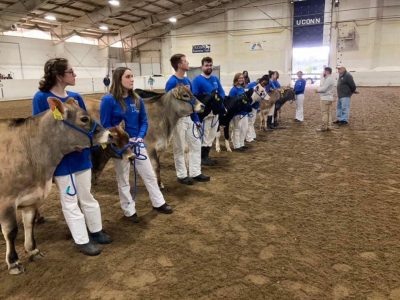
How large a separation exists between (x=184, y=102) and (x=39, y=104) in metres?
2.74

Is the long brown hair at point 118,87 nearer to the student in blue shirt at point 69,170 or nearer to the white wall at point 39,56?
the student in blue shirt at point 69,170

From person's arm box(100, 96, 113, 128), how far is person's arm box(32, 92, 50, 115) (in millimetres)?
759

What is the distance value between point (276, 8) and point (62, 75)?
100 feet

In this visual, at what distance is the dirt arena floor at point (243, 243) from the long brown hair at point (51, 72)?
1887 mm

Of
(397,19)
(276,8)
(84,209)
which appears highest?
(276,8)

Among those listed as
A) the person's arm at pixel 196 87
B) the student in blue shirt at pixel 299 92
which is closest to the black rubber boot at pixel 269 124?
the student in blue shirt at pixel 299 92

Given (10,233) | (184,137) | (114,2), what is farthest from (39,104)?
(114,2)

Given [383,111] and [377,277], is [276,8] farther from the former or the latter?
[377,277]

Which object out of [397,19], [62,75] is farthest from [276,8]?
[62,75]

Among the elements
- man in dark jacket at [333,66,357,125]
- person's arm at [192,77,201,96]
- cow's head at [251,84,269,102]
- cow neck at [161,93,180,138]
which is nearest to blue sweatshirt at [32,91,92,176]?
cow neck at [161,93,180,138]

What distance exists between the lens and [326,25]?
93.9 feet

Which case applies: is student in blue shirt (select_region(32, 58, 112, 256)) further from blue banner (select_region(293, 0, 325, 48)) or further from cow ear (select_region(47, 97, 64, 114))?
blue banner (select_region(293, 0, 325, 48))

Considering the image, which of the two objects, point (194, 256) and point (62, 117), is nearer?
point (62, 117)

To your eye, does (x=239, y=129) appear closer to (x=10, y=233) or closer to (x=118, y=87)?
(x=118, y=87)
